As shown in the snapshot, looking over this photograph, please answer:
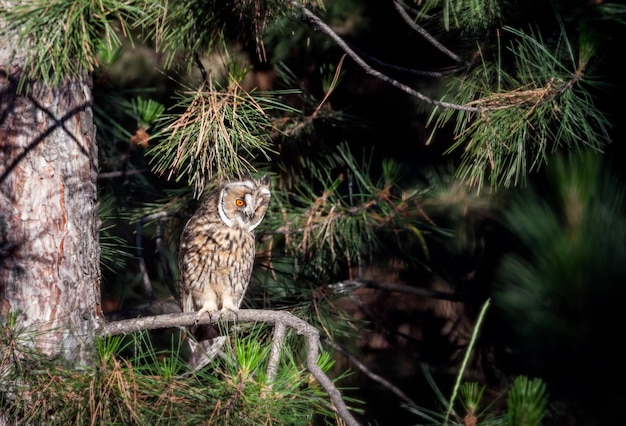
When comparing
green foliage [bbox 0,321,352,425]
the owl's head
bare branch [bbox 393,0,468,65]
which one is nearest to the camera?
green foliage [bbox 0,321,352,425]

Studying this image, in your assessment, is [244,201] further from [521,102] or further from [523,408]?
[523,408]

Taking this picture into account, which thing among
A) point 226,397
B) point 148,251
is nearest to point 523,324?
point 226,397

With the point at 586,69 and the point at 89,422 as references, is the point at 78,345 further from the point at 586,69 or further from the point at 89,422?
the point at 586,69

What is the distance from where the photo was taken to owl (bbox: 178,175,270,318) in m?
2.73

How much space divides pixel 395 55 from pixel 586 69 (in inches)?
42.3

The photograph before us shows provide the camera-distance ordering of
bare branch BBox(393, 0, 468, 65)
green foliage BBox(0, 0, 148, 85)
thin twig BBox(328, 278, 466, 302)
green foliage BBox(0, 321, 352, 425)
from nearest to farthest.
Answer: green foliage BBox(0, 0, 148, 85) → green foliage BBox(0, 321, 352, 425) → bare branch BBox(393, 0, 468, 65) → thin twig BBox(328, 278, 466, 302)

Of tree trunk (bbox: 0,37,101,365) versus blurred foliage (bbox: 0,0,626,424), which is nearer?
blurred foliage (bbox: 0,0,626,424)

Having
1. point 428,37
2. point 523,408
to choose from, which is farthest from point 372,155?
point 523,408

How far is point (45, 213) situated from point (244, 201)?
2.62ft

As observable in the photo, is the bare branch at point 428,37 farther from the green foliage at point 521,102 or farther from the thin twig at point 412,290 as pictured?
the thin twig at point 412,290

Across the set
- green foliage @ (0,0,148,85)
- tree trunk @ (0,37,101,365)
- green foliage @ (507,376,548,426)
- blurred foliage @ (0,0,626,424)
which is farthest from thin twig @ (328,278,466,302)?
green foliage @ (0,0,148,85)

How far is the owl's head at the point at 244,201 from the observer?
2.70 m

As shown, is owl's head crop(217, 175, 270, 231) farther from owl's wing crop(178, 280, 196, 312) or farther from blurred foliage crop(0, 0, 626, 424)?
owl's wing crop(178, 280, 196, 312)

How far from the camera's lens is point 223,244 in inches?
109
